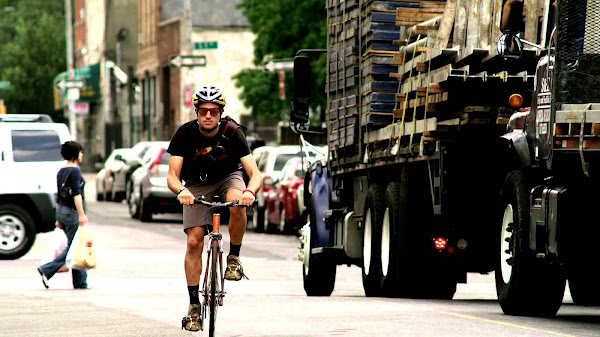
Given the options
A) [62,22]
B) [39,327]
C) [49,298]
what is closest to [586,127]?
[39,327]

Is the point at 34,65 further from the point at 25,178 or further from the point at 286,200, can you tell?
the point at 25,178

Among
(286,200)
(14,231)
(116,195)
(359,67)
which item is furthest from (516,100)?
(116,195)

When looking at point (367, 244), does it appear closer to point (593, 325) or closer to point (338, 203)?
point (338, 203)

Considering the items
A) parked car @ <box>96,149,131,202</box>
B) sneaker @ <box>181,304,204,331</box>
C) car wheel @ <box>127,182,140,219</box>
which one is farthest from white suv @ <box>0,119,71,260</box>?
parked car @ <box>96,149,131,202</box>

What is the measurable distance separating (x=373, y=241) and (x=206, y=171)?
4.99 metres

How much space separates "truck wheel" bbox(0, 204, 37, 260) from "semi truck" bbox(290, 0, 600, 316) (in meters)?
6.22

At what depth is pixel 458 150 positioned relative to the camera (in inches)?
531

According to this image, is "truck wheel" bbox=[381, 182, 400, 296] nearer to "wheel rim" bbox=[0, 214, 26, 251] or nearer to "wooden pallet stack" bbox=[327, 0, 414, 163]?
"wooden pallet stack" bbox=[327, 0, 414, 163]

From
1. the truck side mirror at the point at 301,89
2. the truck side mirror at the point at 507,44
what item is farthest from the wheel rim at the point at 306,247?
the truck side mirror at the point at 507,44

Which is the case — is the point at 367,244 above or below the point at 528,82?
below

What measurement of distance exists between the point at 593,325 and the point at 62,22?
8808cm

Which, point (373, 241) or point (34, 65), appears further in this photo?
point (34, 65)

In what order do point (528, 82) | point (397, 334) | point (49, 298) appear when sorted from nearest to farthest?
point (397, 334)
point (528, 82)
point (49, 298)

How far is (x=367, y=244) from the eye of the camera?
51.9 feet
